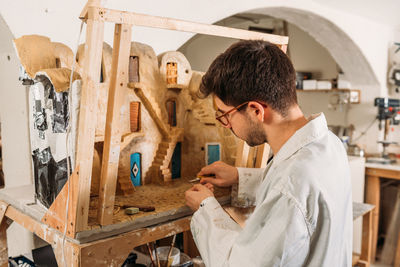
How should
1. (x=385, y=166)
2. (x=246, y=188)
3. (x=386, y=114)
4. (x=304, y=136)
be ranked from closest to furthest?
(x=304, y=136)
(x=246, y=188)
(x=385, y=166)
(x=386, y=114)

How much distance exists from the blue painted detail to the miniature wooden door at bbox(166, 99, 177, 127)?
21 centimetres

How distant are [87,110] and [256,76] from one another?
47 cm

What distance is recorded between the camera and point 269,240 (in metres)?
0.84

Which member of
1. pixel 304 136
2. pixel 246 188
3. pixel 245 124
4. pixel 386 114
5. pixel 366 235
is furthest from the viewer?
pixel 386 114

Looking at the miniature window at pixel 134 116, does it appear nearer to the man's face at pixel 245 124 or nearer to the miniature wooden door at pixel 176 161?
the miniature wooden door at pixel 176 161

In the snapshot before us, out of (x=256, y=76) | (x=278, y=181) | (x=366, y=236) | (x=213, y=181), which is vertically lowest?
(x=366, y=236)

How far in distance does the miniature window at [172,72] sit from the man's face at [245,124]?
50cm

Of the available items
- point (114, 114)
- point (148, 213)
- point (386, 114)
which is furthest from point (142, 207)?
point (386, 114)

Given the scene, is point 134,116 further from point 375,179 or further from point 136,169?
point 375,179

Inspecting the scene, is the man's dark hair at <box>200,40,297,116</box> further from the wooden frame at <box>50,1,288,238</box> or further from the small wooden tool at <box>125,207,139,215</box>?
the small wooden tool at <box>125,207,139,215</box>

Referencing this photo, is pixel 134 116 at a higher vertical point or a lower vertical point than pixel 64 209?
higher

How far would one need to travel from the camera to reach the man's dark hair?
974 millimetres

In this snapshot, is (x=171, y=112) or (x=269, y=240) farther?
(x=171, y=112)

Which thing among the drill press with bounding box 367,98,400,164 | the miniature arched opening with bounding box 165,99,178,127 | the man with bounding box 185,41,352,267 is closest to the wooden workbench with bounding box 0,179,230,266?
the man with bounding box 185,41,352,267
